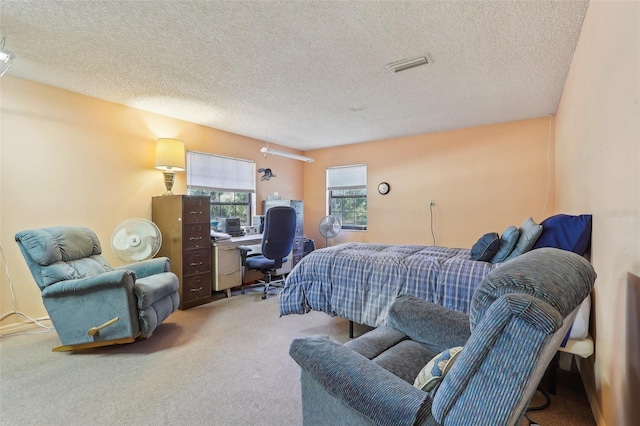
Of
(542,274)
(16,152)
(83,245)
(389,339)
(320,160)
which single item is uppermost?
(320,160)

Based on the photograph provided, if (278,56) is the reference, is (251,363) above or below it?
below

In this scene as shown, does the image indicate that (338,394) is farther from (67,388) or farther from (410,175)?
(410,175)

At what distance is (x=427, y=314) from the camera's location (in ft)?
5.26

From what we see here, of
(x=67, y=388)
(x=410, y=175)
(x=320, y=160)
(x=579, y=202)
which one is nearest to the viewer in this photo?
(x=67, y=388)

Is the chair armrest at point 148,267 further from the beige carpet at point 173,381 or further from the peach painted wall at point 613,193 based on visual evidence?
the peach painted wall at point 613,193

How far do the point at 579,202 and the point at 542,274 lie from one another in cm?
202

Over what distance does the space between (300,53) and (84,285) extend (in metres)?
2.52

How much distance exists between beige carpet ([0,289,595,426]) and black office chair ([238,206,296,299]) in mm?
1098

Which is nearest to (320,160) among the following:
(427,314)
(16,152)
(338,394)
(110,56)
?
(110,56)

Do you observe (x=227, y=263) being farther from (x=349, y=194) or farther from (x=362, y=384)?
(x=362, y=384)

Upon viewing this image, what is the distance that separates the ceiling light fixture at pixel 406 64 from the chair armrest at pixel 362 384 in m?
2.32

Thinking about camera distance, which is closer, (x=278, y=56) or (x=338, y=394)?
(x=338, y=394)

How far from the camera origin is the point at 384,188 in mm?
5148

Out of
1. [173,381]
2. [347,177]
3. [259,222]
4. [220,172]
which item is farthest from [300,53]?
[347,177]
